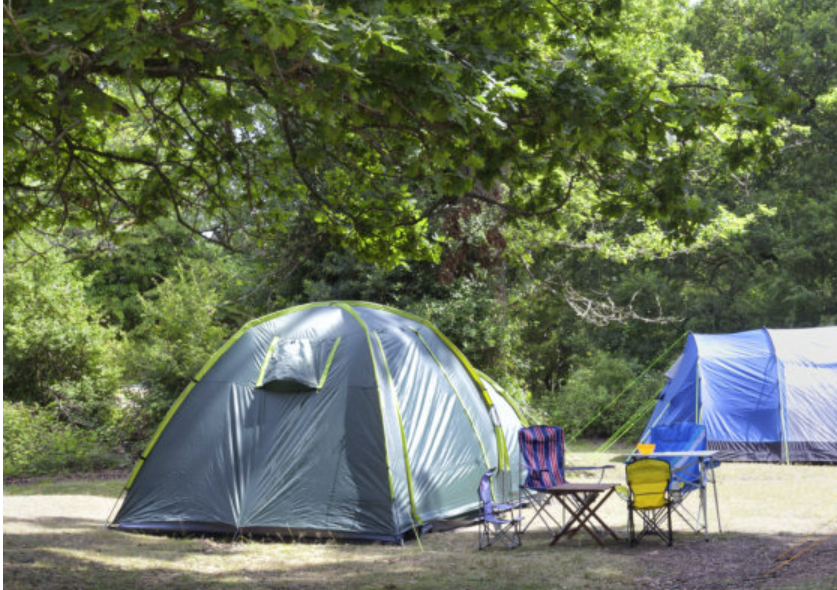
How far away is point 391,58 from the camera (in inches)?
168

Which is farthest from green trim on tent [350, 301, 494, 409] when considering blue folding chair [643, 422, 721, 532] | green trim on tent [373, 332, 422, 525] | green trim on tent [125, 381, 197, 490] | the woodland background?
green trim on tent [125, 381, 197, 490]

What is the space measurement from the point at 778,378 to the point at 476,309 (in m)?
4.51

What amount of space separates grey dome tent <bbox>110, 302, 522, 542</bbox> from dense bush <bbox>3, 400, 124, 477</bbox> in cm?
590

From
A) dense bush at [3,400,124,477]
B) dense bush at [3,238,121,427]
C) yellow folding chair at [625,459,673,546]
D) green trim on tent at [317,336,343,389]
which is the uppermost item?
dense bush at [3,238,121,427]

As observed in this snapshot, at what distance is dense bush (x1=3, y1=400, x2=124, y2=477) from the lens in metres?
13.0

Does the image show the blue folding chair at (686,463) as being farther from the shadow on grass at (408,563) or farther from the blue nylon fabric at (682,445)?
the shadow on grass at (408,563)

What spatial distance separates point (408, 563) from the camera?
6414mm

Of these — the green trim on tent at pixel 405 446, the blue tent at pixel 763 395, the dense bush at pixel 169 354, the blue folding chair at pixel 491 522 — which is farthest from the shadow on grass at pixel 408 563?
the dense bush at pixel 169 354

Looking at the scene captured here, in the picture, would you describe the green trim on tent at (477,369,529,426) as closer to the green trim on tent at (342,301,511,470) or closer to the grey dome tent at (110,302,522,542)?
the green trim on tent at (342,301,511,470)

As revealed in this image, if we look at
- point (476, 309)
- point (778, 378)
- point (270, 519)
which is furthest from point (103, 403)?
point (778, 378)

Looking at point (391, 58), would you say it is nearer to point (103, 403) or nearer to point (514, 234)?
point (514, 234)

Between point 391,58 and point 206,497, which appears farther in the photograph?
point 206,497

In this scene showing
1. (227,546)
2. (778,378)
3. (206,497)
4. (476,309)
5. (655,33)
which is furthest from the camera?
(655,33)

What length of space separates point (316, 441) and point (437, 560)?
160 cm
